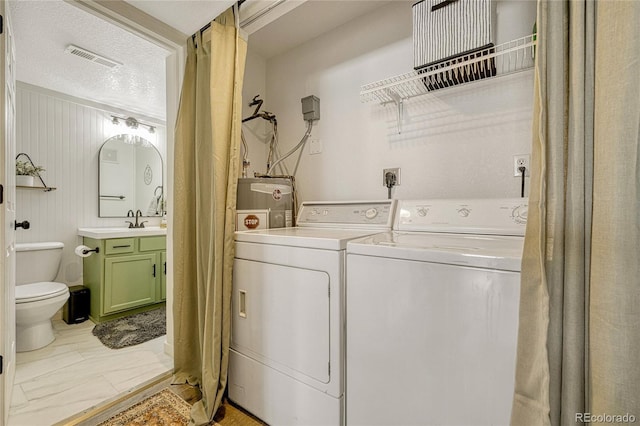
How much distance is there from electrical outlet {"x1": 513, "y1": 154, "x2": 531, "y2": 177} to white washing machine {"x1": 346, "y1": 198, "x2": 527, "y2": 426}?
25 cm

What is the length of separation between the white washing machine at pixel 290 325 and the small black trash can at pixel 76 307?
6.75 feet

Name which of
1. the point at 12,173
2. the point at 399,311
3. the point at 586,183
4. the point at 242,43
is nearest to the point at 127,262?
the point at 12,173

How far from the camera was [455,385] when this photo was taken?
2.90 feet

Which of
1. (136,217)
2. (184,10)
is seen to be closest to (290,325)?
(184,10)

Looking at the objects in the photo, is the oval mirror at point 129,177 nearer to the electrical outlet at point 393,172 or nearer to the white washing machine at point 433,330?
the electrical outlet at point 393,172

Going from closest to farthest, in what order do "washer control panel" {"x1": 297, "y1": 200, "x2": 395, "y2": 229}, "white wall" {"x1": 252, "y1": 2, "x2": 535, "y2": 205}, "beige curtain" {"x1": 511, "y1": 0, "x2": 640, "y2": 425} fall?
"beige curtain" {"x1": 511, "y1": 0, "x2": 640, "y2": 425} < "white wall" {"x1": 252, "y1": 2, "x2": 535, "y2": 205} < "washer control panel" {"x1": 297, "y1": 200, "x2": 395, "y2": 229}

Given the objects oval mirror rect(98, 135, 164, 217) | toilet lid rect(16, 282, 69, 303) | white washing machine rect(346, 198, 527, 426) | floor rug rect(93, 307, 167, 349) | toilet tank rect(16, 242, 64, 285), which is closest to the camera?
white washing machine rect(346, 198, 527, 426)

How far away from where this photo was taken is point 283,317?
4.24 ft

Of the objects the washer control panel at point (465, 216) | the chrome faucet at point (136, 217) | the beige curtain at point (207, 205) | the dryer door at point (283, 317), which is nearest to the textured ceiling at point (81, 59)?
the beige curtain at point (207, 205)

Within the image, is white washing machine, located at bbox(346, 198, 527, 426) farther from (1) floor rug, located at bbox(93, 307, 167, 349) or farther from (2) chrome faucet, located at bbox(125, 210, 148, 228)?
(2) chrome faucet, located at bbox(125, 210, 148, 228)

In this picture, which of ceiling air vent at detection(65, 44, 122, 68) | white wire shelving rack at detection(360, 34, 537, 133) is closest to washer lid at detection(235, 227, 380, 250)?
white wire shelving rack at detection(360, 34, 537, 133)

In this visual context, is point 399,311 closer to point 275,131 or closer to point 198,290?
point 198,290

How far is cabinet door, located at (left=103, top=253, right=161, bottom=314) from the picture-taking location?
2578mm

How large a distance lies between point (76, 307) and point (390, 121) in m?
3.15
